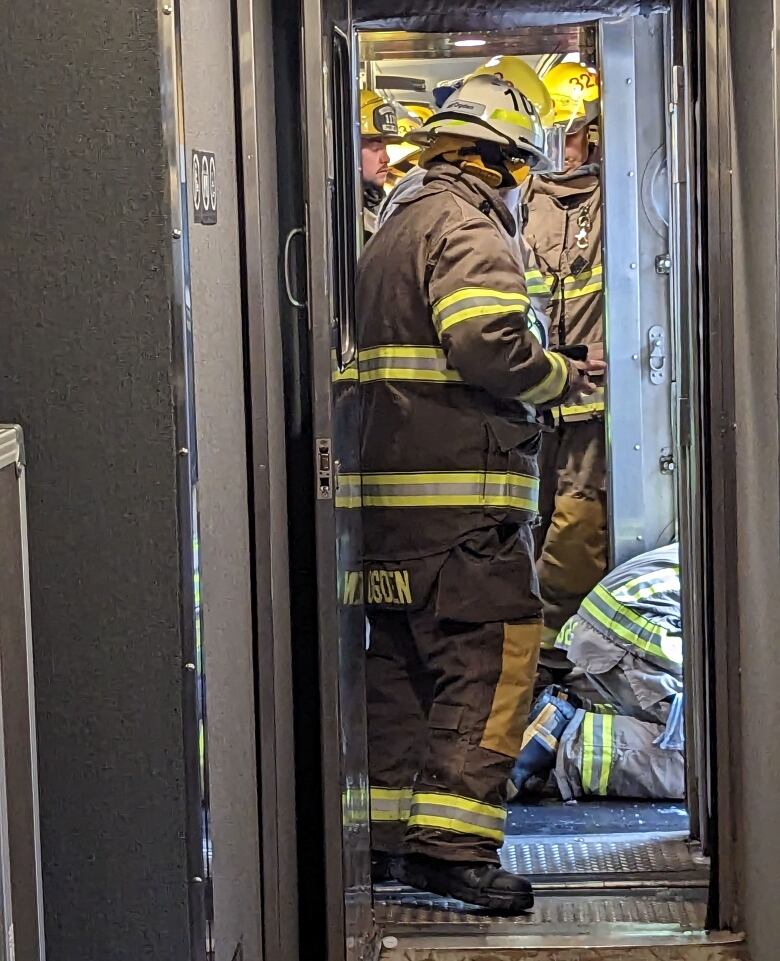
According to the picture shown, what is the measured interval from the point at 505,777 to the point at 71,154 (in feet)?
6.41

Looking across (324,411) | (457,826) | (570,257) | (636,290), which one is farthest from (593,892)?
(570,257)

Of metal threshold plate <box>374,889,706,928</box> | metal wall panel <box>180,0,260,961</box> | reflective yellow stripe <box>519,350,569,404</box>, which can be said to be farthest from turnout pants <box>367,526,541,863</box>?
metal wall panel <box>180,0,260,961</box>

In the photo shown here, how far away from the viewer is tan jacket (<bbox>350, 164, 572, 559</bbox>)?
300cm

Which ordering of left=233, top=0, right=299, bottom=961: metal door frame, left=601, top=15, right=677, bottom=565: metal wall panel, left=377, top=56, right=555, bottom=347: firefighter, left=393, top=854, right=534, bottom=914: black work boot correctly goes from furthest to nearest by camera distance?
left=601, top=15, right=677, bottom=565: metal wall panel
left=377, top=56, right=555, bottom=347: firefighter
left=393, top=854, right=534, bottom=914: black work boot
left=233, top=0, right=299, bottom=961: metal door frame

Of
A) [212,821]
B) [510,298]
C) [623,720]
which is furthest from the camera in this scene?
[623,720]

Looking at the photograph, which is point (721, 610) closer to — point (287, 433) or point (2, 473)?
point (287, 433)

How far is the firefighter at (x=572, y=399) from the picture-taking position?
15.1ft

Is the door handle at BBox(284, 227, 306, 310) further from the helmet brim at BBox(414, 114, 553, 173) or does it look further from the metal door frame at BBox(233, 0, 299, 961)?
the helmet brim at BBox(414, 114, 553, 173)

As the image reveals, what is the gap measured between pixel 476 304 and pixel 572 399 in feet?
5.84

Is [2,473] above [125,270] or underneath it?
underneath

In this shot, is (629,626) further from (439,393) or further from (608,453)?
(439,393)

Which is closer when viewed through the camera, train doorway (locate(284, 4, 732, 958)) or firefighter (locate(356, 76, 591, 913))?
train doorway (locate(284, 4, 732, 958))

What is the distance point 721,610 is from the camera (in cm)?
268

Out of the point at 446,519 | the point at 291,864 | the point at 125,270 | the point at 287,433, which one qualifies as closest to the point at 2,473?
the point at 125,270
